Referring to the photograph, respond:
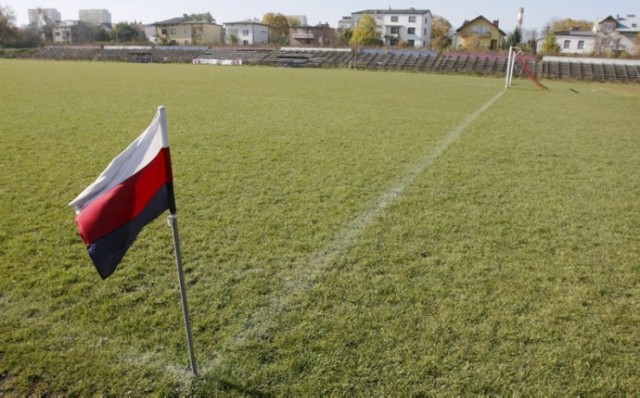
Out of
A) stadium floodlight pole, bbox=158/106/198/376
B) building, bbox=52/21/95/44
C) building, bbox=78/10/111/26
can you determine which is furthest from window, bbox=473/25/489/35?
building, bbox=78/10/111/26

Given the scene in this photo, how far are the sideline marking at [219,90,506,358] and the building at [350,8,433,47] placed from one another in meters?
76.2

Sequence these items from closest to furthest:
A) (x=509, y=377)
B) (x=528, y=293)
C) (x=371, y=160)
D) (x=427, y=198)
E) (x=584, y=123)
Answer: (x=509, y=377) → (x=528, y=293) → (x=427, y=198) → (x=371, y=160) → (x=584, y=123)

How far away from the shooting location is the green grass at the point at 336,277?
8.55ft

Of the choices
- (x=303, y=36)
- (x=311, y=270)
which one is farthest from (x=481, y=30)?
(x=311, y=270)

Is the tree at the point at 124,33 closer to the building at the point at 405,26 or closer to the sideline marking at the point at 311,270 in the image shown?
the building at the point at 405,26

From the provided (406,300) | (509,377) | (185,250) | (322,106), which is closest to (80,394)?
(185,250)

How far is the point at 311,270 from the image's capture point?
12.3 ft

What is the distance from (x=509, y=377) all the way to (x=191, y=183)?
451 centimetres

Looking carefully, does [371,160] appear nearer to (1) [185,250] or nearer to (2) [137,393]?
(1) [185,250]

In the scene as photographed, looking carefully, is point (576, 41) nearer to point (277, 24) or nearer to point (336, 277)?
point (277, 24)

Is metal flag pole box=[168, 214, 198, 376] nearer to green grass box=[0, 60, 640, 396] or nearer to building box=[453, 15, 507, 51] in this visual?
green grass box=[0, 60, 640, 396]

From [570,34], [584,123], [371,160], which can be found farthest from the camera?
[570,34]

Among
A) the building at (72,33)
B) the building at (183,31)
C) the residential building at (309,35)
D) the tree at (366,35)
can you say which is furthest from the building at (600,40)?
the building at (72,33)

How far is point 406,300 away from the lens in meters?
3.31
